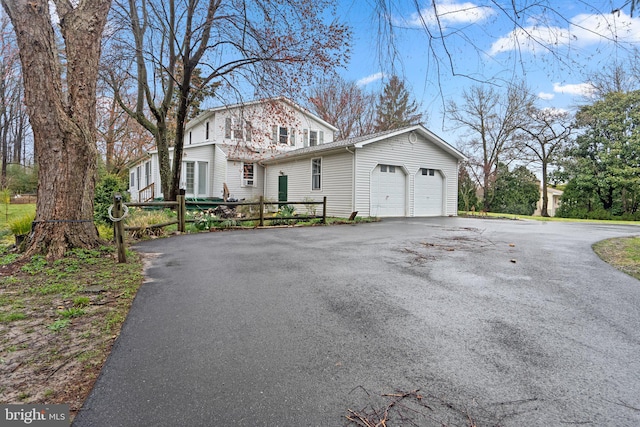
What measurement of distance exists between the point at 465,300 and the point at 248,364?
99.8 inches

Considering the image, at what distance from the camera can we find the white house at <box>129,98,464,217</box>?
14.6 meters

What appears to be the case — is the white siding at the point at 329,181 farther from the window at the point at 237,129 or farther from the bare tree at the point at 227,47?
the bare tree at the point at 227,47

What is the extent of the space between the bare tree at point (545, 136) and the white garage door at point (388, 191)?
15958mm

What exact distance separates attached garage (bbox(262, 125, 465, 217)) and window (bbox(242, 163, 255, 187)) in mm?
2146

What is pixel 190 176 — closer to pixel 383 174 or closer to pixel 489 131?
pixel 383 174

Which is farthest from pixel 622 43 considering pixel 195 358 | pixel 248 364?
pixel 195 358

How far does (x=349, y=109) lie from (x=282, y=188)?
12.6 meters

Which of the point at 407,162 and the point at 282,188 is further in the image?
the point at 282,188

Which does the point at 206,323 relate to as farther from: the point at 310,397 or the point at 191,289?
the point at 310,397

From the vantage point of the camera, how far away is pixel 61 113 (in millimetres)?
5422

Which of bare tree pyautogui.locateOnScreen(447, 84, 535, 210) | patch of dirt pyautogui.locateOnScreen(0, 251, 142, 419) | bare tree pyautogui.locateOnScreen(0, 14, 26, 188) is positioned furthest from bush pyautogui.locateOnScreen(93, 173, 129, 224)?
bare tree pyautogui.locateOnScreen(447, 84, 535, 210)

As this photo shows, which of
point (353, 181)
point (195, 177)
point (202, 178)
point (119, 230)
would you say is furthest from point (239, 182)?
point (119, 230)

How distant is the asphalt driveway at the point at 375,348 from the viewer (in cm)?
182

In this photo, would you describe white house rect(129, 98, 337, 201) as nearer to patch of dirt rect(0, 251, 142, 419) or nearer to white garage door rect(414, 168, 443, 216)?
white garage door rect(414, 168, 443, 216)
